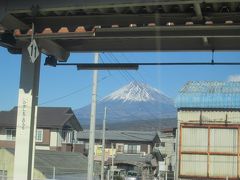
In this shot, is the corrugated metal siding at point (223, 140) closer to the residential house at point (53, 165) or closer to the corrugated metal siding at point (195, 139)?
the corrugated metal siding at point (195, 139)

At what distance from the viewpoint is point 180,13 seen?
41.9 ft

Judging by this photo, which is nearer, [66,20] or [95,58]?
[66,20]

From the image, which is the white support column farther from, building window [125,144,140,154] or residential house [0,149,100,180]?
building window [125,144,140,154]

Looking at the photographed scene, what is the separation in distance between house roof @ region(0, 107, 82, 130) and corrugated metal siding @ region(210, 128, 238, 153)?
3552 centimetres

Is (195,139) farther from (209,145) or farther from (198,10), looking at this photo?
(198,10)

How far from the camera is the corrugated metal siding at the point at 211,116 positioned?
3331cm

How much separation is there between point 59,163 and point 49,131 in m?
11.6

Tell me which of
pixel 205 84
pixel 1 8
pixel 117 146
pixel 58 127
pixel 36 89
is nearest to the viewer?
pixel 1 8

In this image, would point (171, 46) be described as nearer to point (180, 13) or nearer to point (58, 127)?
point (180, 13)

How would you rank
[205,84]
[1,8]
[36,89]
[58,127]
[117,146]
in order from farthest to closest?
[117,146] < [58,127] < [205,84] < [36,89] < [1,8]

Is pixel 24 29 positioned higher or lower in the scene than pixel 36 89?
higher

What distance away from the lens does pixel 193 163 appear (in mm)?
32594

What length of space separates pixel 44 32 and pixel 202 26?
3446 millimetres

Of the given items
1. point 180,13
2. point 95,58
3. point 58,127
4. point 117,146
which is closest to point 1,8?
point 180,13
